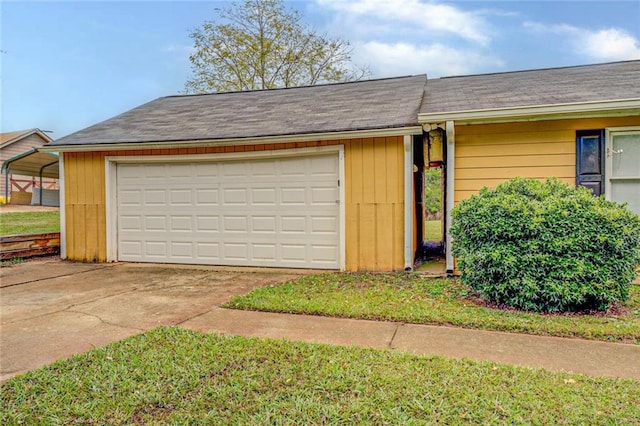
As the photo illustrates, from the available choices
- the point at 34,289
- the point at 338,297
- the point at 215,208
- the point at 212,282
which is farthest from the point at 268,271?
the point at 34,289

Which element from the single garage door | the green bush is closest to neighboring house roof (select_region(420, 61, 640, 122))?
the green bush

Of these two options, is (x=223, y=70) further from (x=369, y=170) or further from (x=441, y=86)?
(x=369, y=170)

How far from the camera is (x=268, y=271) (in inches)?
259

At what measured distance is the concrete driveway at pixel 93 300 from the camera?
3.22 m

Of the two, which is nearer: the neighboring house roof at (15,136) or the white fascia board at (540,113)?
the white fascia board at (540,113)

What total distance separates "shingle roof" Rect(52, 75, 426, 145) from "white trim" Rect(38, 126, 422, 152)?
0.07 m

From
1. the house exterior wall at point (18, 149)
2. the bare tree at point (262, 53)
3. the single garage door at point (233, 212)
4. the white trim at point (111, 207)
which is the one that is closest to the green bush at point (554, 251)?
the single garage door at point (233, 212)

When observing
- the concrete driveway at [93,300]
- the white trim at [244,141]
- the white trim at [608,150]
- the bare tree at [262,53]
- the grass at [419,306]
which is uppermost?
the bare tree at [262,53]

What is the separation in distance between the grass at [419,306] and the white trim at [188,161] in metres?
1.28

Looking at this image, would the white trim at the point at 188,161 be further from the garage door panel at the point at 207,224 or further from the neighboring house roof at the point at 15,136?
the neighboring house roof at the point at 15,136

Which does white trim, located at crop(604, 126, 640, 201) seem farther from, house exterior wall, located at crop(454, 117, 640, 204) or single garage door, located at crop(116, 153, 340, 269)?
single garage door, located at crop(116, 153, 340, 269)

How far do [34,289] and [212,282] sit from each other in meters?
2.34

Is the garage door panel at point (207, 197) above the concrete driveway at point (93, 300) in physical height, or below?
above

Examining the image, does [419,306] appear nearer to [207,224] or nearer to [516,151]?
[516,151]
